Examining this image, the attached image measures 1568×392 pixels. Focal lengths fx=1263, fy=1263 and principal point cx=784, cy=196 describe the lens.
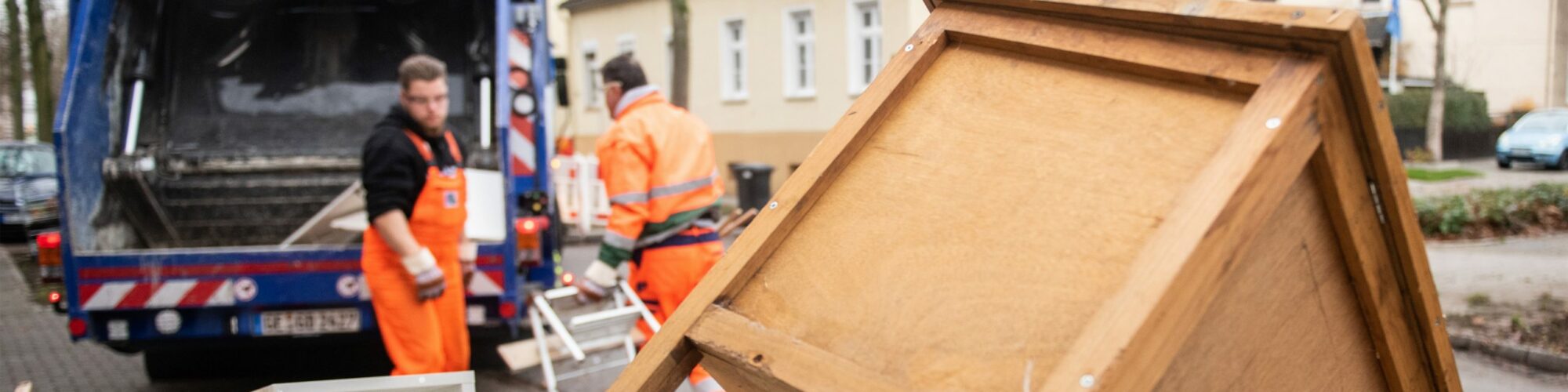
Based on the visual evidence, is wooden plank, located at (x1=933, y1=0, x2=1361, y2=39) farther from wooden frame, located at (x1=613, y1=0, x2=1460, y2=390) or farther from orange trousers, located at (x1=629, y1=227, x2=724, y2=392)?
orange trousers, located at (x1=629, y1=227, x2=724, y2=392)

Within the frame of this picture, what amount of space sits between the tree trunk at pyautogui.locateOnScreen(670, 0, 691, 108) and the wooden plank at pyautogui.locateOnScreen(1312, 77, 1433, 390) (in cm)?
1381

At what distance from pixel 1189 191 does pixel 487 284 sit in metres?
4.54

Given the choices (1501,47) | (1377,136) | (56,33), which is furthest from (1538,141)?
(56,33)

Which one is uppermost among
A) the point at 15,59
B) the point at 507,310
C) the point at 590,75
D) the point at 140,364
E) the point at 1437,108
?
the point at 15,59

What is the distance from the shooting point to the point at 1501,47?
30375 millimetres

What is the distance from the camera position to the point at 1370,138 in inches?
63.3

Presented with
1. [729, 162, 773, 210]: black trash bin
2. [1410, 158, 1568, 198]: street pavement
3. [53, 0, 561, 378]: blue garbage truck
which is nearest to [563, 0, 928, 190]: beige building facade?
[729, 162, 773, 210]: black trash bin

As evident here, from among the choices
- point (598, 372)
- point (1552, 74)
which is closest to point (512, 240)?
point (598, 372)

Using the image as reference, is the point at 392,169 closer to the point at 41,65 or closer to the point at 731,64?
the point at 41,65

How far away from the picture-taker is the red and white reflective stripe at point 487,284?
18.3 ft

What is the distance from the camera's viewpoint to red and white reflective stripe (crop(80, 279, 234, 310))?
5266mm

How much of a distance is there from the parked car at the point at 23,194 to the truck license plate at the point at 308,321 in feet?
47.7

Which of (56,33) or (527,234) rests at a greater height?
Answer: (56,33)

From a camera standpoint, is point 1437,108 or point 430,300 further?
point 1437,108
